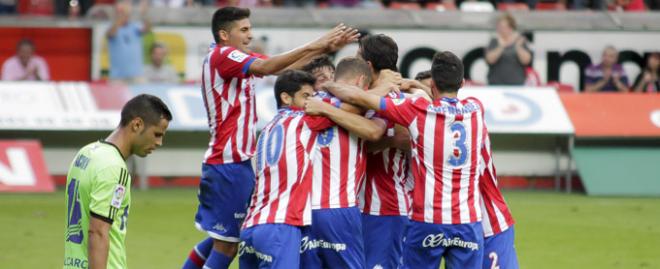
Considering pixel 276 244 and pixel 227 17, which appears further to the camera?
pixel 227 17

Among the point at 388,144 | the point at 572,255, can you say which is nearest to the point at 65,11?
the point at 572,255

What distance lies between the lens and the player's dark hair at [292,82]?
8227 millimetres

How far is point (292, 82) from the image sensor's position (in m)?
8.25

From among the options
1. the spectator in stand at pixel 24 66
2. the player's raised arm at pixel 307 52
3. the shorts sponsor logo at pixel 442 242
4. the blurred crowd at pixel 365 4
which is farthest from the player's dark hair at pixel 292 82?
the blurred crowd at pixel 365 4

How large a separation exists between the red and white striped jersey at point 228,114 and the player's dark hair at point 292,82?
0.87 meters

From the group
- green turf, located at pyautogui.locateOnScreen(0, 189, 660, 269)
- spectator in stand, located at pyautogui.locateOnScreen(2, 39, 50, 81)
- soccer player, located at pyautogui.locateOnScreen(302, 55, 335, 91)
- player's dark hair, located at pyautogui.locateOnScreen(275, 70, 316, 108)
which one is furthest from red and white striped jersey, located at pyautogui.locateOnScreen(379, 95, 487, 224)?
spectator in stand, located at pyautogui.locateOnScreen(2, 39, 50, 81)

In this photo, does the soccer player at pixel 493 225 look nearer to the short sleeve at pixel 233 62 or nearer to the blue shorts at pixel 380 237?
the blue shorts at pixel 380 237

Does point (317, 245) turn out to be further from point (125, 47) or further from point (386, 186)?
point (125, 47)

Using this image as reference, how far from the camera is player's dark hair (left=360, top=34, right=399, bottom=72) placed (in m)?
8.45

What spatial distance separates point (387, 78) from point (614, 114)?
394 inches

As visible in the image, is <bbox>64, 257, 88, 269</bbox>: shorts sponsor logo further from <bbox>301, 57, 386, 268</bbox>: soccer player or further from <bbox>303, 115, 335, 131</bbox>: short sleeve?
<bbox>303, 115, 335, 131</bbox>: short sleeve

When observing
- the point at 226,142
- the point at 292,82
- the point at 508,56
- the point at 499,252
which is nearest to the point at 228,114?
the point at 226,142

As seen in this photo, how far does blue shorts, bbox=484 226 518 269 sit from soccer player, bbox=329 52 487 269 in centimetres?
42

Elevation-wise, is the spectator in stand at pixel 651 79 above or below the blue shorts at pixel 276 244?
below
